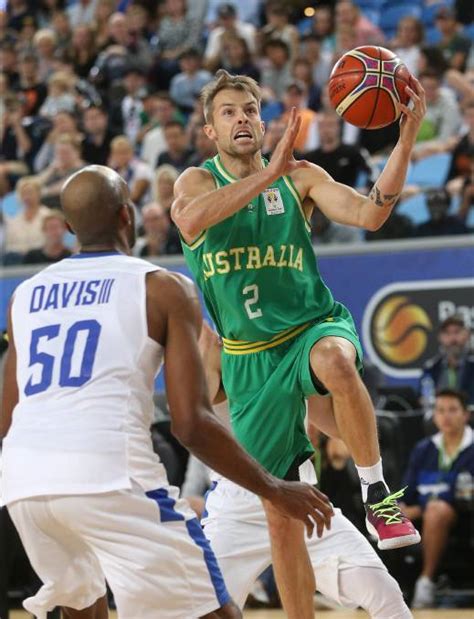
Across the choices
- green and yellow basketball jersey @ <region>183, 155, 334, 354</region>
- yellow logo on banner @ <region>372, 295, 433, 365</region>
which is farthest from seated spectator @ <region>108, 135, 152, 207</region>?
green and yellow basketball jersey @ <region>183, 155, 334, 354</region>

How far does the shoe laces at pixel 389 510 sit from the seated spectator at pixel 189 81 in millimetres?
9675

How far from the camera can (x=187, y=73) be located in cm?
1488

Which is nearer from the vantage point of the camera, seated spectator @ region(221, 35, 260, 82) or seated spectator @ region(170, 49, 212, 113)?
seated spectator @ region(221, 35, 260, 82)

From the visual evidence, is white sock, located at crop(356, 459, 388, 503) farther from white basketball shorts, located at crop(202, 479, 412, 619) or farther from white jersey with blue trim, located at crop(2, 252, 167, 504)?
white jersey with blue trim, located at crop(2, 252, 167, 504)

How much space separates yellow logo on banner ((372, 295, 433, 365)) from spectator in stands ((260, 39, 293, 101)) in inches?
172

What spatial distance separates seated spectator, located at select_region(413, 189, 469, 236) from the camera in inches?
437

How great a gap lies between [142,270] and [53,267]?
348mm

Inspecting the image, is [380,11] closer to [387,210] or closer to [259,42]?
[259,42]

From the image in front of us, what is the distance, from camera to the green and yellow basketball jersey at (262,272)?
5.86 m

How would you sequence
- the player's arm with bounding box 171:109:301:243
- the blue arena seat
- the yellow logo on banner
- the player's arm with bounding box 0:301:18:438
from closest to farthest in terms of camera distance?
the player's arm with bounding box 0:301:18:438 → the player's arm with bounding box 171:109:301:243 → the yellow logo on banner → the blue arena seat

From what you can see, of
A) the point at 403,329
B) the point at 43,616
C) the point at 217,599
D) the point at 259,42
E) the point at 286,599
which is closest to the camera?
the point at 217,599

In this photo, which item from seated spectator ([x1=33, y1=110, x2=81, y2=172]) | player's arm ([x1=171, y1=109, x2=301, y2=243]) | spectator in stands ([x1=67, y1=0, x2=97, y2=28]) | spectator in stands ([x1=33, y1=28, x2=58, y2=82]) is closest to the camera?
player's arm ([x1=171, y1=109, x2=301, y2=243])

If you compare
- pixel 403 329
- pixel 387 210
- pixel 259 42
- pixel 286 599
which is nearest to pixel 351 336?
pixel 387 210

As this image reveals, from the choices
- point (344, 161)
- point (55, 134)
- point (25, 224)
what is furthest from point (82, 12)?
point (344, 161)
